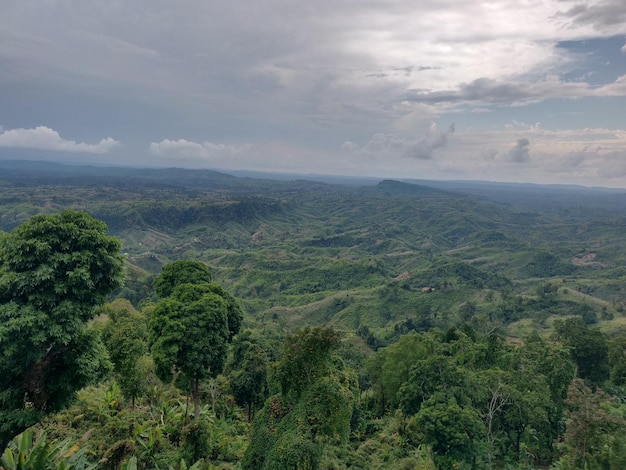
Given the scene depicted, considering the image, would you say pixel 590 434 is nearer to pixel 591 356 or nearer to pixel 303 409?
pixel 303 409

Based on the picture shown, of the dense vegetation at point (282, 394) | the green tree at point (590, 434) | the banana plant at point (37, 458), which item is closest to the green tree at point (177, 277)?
the dense vegetation at point (282, 394)

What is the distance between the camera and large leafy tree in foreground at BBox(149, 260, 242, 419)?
735 inches

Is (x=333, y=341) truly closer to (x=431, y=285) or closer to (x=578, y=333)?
(x=578, y=333)

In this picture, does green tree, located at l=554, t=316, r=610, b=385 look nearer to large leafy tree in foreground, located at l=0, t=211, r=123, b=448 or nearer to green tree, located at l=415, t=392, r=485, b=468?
green tree, located at l=415, t=392, r=485, b=468

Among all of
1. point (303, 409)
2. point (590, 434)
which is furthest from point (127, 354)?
point (590, 434)

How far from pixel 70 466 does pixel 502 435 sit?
86.2ft

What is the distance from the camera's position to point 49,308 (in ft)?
40.7

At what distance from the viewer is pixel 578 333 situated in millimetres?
37625

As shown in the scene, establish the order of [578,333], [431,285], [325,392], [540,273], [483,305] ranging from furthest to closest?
[540,273] → [431,285] → [483,305] → [578,333] → [325,392]

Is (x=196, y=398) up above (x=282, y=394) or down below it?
below

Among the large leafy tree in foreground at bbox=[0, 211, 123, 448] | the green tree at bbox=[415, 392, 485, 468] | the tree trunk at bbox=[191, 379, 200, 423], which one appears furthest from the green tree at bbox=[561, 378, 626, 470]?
the large leafy tree in foreground at bbox=[0, 211, 123, 448]

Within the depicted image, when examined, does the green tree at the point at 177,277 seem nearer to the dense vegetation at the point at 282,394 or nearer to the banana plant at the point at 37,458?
the dense vegetation at the point at 282,394

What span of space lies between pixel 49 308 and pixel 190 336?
768cm

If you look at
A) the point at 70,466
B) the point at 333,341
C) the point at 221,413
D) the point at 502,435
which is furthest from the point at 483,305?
the point at 70,466
